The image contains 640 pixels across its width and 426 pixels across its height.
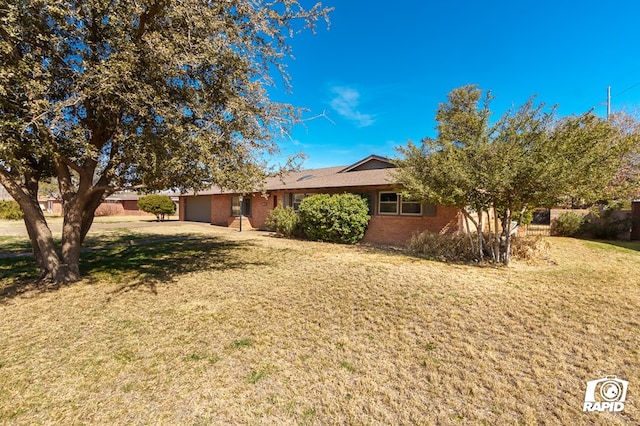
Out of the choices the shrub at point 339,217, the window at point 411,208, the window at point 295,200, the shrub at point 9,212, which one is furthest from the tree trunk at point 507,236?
the shrub at point 9,212

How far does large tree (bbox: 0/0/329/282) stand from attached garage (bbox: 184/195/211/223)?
1804 cm

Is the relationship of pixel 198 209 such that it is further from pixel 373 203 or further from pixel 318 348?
pixel 318 348

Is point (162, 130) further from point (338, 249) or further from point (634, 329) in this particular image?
point (634, 329)

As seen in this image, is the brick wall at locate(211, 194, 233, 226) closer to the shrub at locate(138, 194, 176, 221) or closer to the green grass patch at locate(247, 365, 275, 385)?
the shrub at locate(138, 194, 176, 221)

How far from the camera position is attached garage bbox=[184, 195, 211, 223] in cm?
2503

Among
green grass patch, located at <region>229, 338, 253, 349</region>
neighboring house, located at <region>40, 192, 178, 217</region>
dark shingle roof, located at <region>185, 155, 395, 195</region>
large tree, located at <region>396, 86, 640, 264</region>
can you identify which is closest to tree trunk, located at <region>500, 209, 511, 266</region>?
large tree, located at <region>396, 86, 640, 264</region>

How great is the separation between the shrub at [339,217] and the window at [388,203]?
0.71 metres

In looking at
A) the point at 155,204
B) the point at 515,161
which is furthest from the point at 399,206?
the point at 155,204

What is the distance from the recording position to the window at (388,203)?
42.1ft

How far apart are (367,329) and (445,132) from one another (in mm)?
6765

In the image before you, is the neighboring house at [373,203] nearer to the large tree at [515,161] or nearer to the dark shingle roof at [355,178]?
the dark shingle roof at [355,178]

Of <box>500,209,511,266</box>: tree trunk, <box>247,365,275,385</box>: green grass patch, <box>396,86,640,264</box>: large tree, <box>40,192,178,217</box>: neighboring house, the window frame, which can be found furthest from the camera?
<box>40,192,178,217</box>: neighboring house

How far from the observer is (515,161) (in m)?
7.26

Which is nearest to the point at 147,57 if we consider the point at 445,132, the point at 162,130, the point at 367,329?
the point at 162,130
